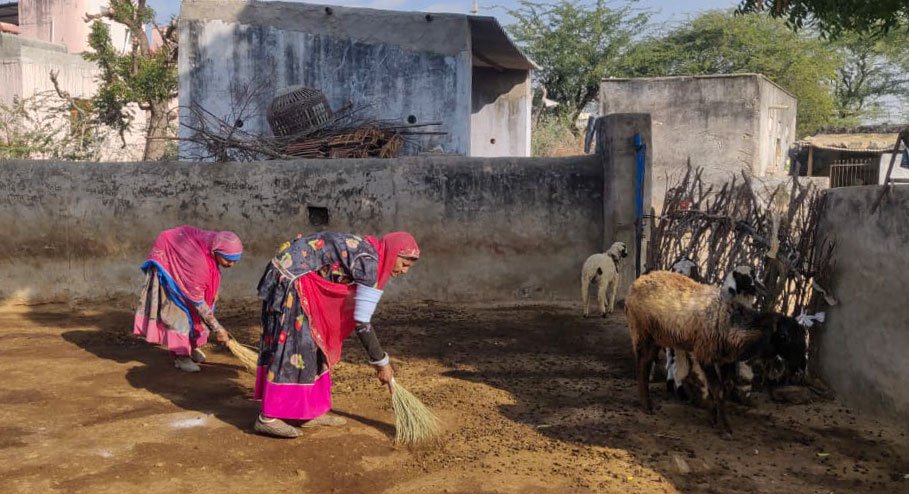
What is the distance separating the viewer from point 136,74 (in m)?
18.6

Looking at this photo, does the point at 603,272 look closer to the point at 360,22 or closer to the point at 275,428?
the point at 275,428

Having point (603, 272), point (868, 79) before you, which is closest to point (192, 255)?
point (603, 272)

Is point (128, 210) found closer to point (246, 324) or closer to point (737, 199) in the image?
point (246, 324)

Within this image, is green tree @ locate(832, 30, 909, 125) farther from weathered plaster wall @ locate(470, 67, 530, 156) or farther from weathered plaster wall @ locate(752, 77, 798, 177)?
Result: weathered plaster wall @ locate(470, 67, 530, 156)

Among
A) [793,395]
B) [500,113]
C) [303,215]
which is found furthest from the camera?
[500,113]

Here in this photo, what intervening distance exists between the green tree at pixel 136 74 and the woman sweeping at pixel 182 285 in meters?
13.6

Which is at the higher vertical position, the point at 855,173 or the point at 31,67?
the point at 31,67

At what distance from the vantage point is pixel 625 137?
26.7 ft

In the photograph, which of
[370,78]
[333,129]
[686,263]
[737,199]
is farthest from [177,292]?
[370,78]

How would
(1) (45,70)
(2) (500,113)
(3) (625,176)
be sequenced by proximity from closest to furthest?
1. (3) (625,176)
2. (2) (500,113)
3. (1) (45,70)

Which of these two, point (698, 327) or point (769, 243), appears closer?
point (698, 327)

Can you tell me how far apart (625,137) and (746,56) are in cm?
2274

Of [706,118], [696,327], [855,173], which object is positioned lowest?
[696,327]

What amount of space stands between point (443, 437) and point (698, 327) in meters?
1.78
